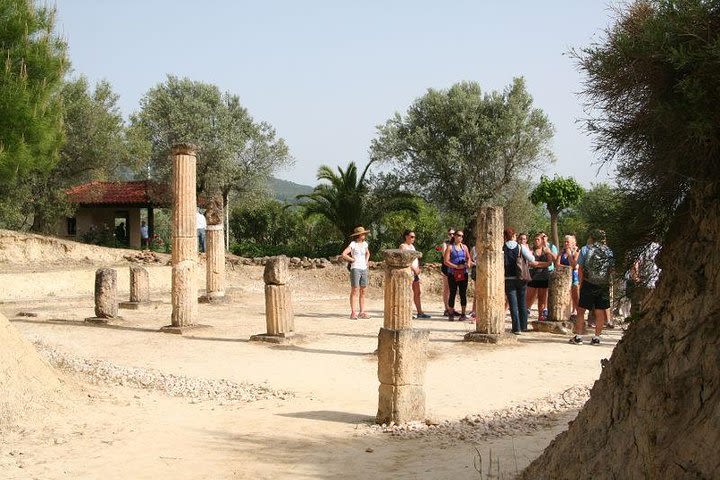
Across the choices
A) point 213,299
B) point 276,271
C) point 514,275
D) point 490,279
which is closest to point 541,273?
point 514,275

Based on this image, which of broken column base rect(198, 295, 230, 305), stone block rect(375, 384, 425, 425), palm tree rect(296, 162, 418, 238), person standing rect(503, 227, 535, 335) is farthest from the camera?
palm tree rect(296, 162, 418, 238)

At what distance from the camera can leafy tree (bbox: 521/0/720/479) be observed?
3.95 meters

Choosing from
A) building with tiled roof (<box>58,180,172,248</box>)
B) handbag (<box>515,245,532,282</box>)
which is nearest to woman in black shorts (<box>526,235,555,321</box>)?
handbag (<box>515,245,532,282</box>)

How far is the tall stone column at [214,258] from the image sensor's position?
1969 cm

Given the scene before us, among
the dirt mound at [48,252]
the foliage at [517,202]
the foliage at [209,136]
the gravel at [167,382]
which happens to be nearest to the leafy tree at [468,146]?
the foliage at [517,202]

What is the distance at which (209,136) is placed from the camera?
38688 millimetres

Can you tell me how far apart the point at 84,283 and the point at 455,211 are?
17.4m

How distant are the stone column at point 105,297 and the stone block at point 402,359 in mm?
8706

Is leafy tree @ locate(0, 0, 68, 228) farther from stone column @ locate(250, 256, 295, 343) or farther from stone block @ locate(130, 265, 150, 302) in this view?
stone column @ locate(250, 256, 295, 343)

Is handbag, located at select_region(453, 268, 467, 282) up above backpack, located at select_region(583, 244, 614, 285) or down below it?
below

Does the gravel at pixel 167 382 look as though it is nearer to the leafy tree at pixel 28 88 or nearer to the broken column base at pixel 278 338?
the broken column base at pixel 278 338

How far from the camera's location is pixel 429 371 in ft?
34.7

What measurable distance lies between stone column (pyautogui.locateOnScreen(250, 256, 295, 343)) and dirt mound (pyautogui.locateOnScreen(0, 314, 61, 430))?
442cm

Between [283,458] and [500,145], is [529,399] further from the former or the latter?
[500,145]
